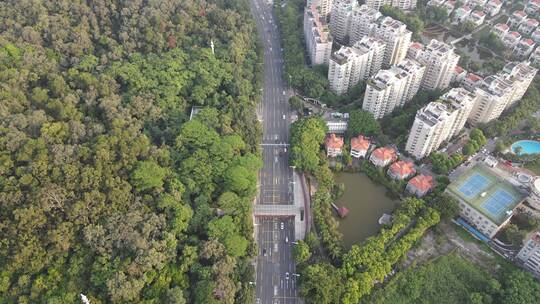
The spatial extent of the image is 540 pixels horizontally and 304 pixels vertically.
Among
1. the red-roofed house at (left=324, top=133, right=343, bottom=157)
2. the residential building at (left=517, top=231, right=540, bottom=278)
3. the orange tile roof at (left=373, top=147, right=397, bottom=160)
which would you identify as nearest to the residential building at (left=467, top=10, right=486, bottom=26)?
the orange tile roof at (left=373, top=147, right=397, bottom=160)

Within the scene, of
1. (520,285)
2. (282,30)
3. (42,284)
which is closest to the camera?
(42,284)

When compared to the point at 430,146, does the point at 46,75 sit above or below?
above

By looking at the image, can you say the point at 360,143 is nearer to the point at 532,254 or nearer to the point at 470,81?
the point at 470,81

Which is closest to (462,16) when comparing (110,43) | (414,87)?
(414,87)

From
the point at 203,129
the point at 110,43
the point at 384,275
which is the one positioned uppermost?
the point at 110,43

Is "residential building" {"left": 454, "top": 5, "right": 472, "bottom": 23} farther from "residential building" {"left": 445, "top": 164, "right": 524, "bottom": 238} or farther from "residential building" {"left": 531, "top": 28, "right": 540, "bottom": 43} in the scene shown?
"residential building" {"left": 445, "top": 164, "right": 524, "bottom": 238}

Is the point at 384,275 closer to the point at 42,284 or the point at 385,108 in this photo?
the point at 385,108
